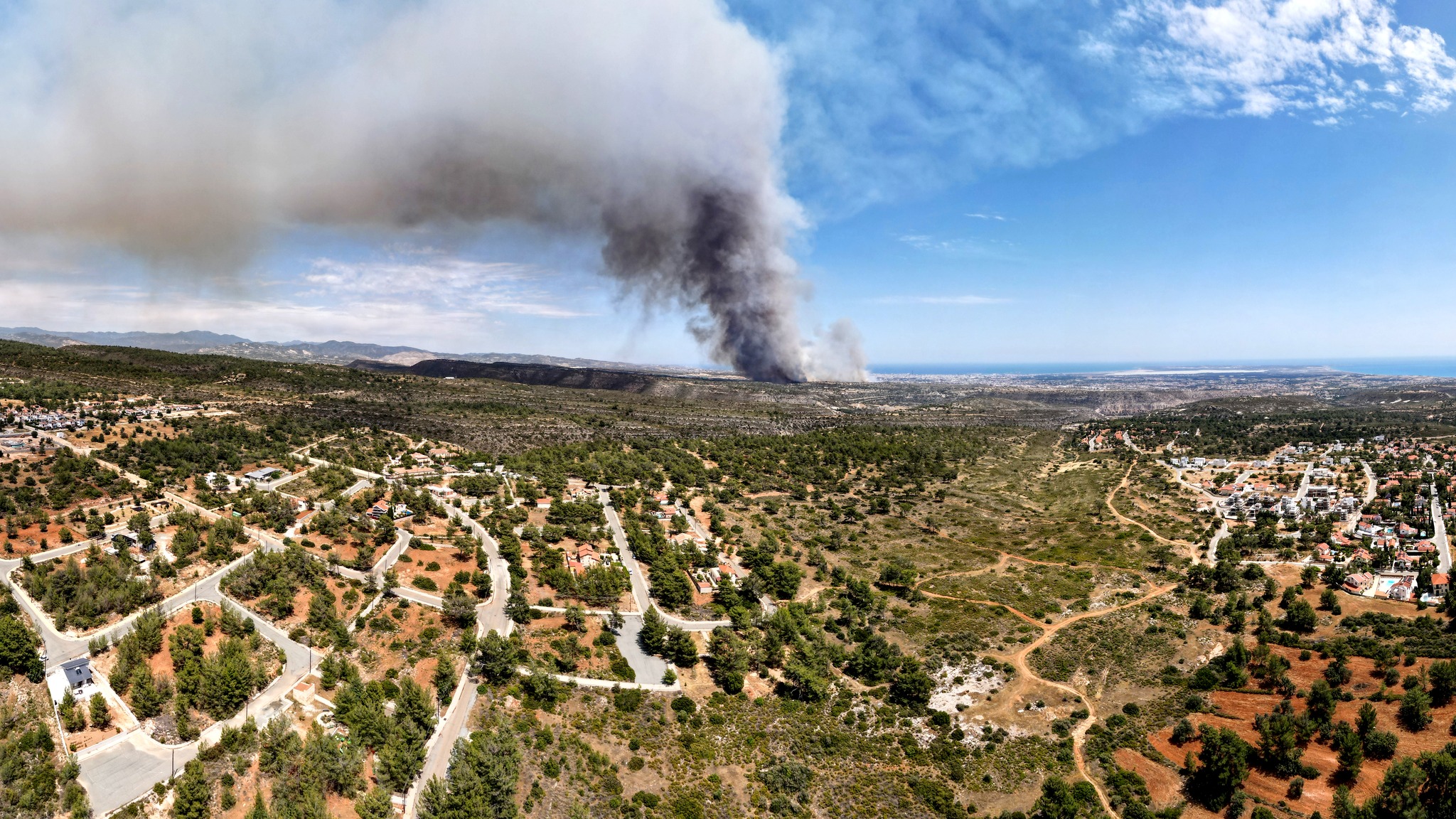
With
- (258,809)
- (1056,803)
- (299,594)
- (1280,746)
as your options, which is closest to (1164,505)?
(1280,746)

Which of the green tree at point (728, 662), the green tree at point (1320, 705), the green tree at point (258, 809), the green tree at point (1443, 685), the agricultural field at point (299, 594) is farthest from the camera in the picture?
the green tree at point (728, 662)

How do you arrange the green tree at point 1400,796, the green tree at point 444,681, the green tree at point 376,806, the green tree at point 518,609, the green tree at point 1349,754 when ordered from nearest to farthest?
the green tree at point 1400,796 < the green tree at point 376,806 < the green tree at point 1349,754 < the green tree at point 444,681 < the green tree at point 518,609

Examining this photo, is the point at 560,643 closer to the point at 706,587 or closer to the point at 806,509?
the point at 706,587

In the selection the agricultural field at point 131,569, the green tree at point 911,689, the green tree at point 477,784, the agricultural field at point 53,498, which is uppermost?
the agricultural field at point 53,498

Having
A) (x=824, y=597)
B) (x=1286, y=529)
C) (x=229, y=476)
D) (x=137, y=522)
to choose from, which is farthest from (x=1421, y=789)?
(x=229, y=476)

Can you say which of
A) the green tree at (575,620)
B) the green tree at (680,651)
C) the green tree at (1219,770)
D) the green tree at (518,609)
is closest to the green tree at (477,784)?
the green tree at (518,609)

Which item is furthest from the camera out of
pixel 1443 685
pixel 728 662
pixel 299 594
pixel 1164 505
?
pixel 1164 505

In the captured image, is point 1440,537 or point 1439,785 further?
point 1440,537

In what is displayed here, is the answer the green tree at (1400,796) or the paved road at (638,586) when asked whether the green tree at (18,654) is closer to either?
the paved road at (638,586)

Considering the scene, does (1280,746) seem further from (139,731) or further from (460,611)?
(139,731)

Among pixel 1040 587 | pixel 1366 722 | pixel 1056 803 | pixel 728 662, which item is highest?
pixel 1366 722

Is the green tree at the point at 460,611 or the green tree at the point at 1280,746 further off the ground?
the green tree at the point at 460,611

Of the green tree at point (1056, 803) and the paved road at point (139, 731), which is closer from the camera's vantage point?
the paved road at point (139, 731)
